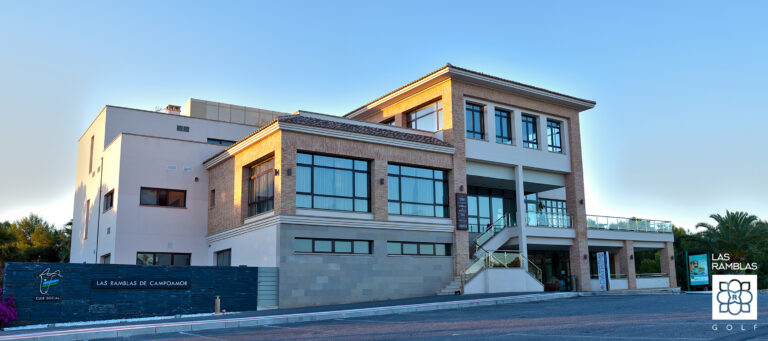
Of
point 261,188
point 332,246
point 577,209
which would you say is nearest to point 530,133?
point 577,209

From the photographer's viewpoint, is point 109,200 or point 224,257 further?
point 109,200

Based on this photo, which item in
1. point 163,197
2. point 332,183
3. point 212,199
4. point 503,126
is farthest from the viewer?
point 503,126

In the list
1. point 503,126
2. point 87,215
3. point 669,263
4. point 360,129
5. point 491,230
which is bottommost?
point 669,263

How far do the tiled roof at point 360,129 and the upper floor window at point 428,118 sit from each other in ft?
3.79

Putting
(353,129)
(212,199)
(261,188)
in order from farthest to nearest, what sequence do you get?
(212,199), (261,188), (353,129)

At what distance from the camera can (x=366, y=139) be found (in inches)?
1062

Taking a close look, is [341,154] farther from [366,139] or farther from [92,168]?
[92,168]

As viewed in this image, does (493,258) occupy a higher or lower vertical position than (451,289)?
higher

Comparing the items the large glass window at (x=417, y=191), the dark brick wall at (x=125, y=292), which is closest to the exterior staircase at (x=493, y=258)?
the large glass window at (x=417, y=191)

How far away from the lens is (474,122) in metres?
31.1

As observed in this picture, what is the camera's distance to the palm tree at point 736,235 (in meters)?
41.7

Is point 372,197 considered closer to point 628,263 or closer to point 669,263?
point 628,263

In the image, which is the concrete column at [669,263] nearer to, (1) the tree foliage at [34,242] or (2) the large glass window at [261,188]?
(2) the large glass window at [261,188]

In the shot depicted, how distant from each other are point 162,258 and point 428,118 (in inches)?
565
